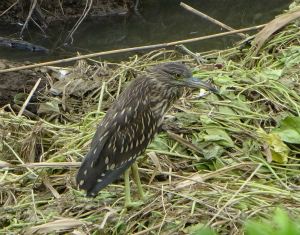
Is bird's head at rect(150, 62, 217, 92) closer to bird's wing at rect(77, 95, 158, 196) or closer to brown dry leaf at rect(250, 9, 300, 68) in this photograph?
bird's wing at rect(77, 95, 158, 196)

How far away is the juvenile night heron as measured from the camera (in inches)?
145

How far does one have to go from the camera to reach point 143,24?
11.6 m

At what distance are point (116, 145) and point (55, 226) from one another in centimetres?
71

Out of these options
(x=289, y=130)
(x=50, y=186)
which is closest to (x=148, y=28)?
(x=289, y=130)

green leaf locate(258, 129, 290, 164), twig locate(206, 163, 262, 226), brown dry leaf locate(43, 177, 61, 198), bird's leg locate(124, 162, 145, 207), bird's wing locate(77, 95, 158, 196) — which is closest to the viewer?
twig locate(206, 163, 262, 226)

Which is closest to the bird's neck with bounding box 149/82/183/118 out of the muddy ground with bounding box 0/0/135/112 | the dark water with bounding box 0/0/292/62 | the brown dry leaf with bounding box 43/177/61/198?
the brown dry leaf with bounding box 43/177/61/198

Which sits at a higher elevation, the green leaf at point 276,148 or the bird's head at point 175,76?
the bird's head at point 175,76

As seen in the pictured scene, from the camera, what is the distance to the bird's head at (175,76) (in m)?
4.17

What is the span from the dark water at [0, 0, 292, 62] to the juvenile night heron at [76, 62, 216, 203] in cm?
553

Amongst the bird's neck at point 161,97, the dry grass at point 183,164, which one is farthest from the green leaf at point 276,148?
the bird's neck at point 161,97

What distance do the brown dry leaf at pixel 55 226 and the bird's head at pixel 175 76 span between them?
1.29m

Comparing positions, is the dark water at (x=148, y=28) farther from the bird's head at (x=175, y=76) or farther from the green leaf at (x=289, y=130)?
the bird's head at (x=175, y=76)

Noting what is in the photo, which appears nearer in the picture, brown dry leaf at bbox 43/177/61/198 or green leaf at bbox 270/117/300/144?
brown dry leaf at bbox 43/177/61/198

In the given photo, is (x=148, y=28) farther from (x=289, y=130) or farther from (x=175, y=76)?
(x=175, y=76)
